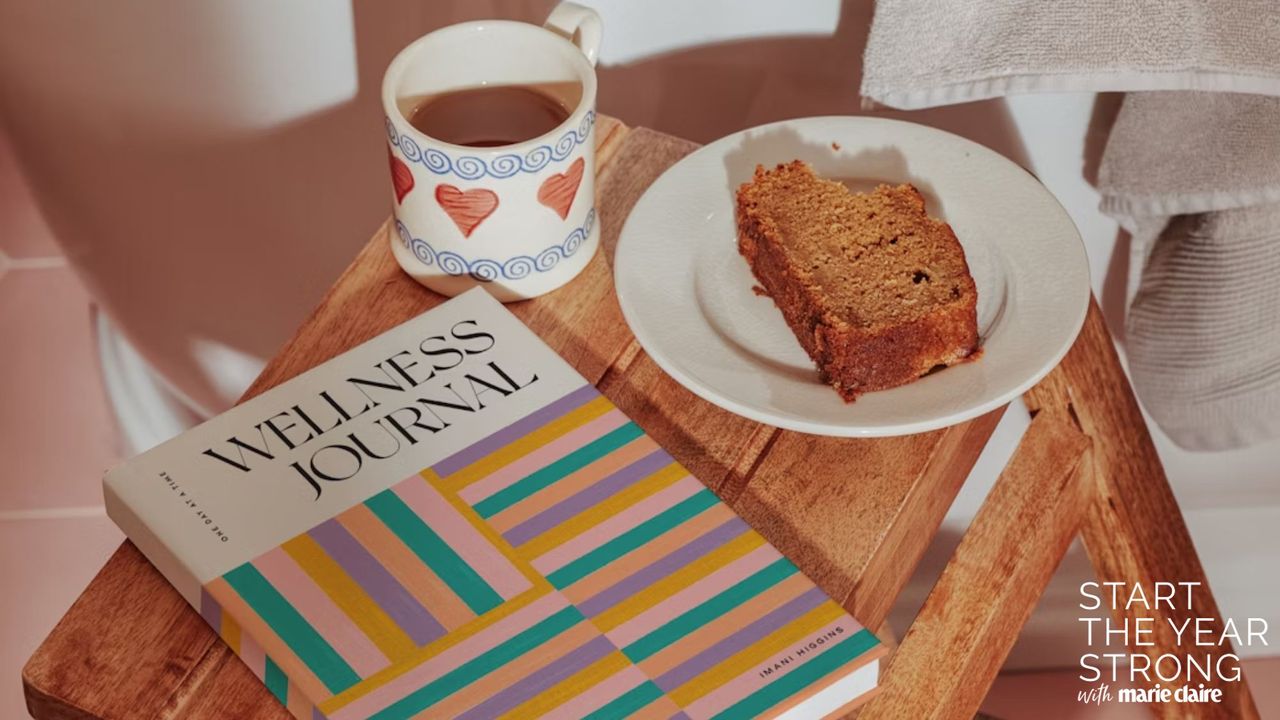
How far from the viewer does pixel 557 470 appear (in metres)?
0.45

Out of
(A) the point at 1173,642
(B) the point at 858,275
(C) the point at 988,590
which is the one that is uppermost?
(B) the point at 858,275

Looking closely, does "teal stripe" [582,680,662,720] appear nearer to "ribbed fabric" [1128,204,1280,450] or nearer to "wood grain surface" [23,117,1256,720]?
"wood grain surface" [23,117,1256,720]

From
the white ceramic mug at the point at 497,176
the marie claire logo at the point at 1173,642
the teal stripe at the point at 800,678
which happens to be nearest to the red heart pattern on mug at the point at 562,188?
the white ceramic mug at the point at 497,176

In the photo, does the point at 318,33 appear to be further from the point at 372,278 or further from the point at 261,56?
the point at 372,278

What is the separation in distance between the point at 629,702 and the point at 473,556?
74 mm

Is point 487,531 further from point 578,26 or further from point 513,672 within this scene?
point 578,26

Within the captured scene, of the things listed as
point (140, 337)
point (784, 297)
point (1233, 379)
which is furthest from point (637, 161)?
point (140, 337)

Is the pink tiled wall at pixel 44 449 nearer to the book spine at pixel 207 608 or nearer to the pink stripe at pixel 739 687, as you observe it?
the book spine at pixel 207 608

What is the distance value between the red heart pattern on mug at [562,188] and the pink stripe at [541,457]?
88 millimetres

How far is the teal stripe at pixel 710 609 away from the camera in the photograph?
0.40 meters

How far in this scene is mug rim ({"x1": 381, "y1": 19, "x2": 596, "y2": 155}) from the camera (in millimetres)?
471

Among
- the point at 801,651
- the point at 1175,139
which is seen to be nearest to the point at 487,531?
the point at 801,651

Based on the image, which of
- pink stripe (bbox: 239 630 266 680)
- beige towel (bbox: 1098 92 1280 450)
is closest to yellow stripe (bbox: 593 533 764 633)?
pink stripe (bbox: 239 630 266 680)

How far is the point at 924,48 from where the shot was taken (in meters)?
0.58
